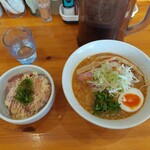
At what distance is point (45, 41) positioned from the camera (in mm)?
935

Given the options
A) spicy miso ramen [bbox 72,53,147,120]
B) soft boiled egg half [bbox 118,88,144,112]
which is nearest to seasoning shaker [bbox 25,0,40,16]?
spicy miso ramen [bbox 72,53,147,120]

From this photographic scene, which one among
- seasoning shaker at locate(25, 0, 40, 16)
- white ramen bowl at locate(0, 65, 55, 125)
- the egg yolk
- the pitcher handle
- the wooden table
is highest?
the pitcher handle

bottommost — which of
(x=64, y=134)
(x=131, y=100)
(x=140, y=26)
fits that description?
(x=64, y=134)

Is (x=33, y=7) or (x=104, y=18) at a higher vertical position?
(x=104, y=18)

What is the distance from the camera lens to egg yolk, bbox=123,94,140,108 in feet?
2.19

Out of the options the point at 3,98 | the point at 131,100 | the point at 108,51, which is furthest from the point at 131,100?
the point at 3,98

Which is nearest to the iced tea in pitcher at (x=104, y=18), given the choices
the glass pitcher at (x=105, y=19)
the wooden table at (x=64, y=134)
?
the glass pitcher at (x=105, y=19)

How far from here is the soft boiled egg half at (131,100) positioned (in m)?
0.66

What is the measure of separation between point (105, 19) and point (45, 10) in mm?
364

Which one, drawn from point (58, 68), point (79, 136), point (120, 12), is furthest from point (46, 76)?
point (120, 12)

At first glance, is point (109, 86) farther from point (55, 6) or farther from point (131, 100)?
point (55, 6)

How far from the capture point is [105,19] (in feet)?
2.42

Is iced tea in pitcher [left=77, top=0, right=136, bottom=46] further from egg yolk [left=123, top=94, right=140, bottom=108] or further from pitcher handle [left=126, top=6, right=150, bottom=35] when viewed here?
egg yolk [left=123, top=94, right=140, bottom=108]

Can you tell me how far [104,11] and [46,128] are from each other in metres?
0.48
